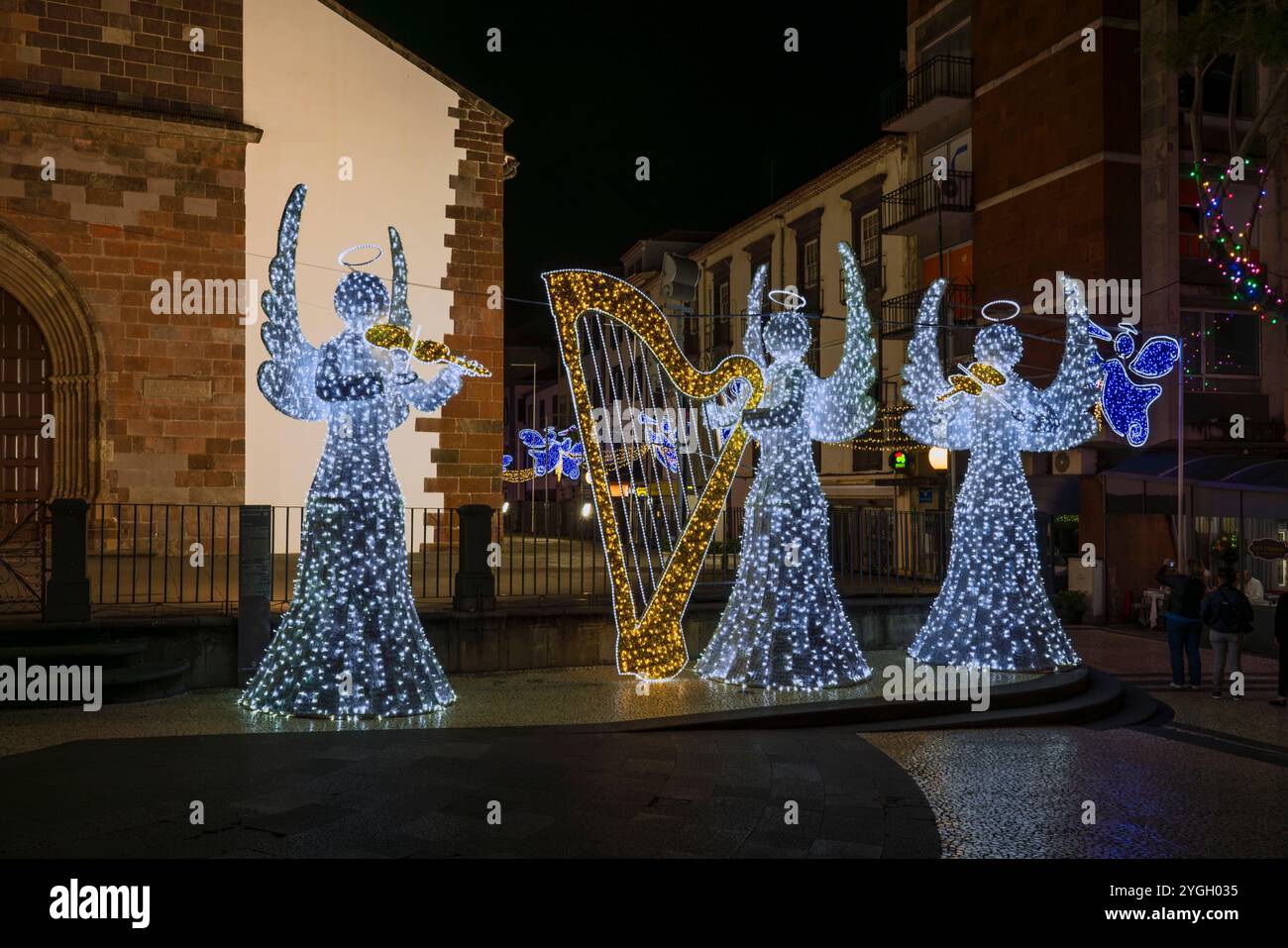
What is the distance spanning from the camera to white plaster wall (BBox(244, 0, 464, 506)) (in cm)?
1573

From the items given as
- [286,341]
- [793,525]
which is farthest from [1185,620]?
[286,341]

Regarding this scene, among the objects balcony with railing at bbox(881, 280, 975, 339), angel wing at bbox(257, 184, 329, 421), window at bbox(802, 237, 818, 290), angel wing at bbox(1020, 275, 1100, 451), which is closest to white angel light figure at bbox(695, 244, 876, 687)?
angel wing at bbox(1020, 275, 1100, 451)

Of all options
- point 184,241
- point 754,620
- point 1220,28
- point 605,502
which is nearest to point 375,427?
point 605,502

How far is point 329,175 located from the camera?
16.2m

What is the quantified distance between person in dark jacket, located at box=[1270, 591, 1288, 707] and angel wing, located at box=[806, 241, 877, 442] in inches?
167

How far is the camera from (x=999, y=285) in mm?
21297

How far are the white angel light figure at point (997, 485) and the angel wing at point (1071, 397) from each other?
0.03 feet

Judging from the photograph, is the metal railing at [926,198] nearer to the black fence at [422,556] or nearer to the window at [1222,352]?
the window at [1222,352]

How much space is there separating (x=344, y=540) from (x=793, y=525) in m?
3.95

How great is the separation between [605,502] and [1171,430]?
→ 12.9 metres

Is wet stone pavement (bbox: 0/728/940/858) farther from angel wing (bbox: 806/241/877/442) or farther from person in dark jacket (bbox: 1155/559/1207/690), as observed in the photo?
person in dark jacket (bbox: 1155/559/1207/690)

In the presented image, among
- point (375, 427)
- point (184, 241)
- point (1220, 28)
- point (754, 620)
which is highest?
point (1220, 28)

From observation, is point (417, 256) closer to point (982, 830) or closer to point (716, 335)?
point (982, 830)

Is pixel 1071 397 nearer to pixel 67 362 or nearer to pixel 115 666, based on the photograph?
pixel 115 666
